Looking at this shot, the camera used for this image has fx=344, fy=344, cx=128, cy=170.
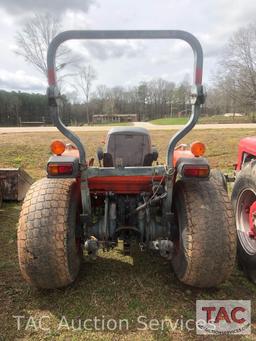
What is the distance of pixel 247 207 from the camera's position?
3.58m

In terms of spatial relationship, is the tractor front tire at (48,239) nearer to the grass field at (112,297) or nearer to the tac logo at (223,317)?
the grass field at (112,297)

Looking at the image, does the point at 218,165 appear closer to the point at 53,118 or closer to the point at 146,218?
the point at 146,218

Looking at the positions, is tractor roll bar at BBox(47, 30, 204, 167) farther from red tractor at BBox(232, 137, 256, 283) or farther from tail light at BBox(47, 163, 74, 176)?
red tractor at BBox(232, 137, 256, 283)

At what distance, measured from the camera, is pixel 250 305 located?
2.76 metres

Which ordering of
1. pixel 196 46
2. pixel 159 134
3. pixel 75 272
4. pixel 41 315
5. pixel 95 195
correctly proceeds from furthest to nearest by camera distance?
1. pixel 159 134
2. pixel 95 195
3. pixel 75 272
4. pixel 41 315
5. pixel 196 46

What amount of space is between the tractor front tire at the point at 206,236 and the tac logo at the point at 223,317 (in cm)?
17

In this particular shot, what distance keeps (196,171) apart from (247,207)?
1250mm

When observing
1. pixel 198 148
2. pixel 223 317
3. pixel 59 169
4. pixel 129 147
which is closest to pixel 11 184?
pixel 129 147

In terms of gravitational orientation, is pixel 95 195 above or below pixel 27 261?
above

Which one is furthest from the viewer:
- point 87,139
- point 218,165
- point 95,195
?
point 87,139

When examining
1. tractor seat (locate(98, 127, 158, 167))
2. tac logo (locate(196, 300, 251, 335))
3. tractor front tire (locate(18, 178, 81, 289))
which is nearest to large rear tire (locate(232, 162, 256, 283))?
tac logo (locate(196, 300, 251, 335))

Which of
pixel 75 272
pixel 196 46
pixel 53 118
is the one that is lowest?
pixel 75 272

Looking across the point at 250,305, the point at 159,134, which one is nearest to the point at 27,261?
the point at 250,305

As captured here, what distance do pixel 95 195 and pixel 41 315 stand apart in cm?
111
